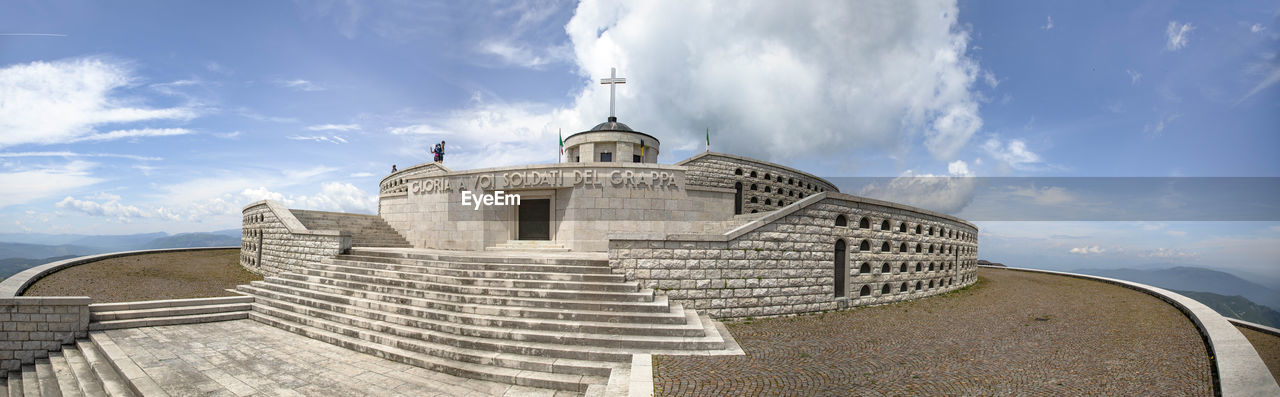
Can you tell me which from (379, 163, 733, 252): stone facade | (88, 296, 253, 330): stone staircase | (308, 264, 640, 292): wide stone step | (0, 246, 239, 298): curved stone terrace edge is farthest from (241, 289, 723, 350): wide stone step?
(0, 246, 239, 298): curved stone terrace edge

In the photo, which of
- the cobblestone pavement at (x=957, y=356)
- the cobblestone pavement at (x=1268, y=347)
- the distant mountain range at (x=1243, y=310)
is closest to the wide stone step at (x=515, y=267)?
the cobblestone pavement at (x=957, y=356)

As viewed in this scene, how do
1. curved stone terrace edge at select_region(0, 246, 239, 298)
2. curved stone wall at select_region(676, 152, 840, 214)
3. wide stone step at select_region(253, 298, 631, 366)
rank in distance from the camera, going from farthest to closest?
1. curved stone wall at select_region(676, 152, 840, 214)
2. curved stone terrace edge at select_region(0, 246, 239, 298)
3. wide stone step at select_region(253, 298, 631, 366)

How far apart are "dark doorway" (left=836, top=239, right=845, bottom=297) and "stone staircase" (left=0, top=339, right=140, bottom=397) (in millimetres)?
14447

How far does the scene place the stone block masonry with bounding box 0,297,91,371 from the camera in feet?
31.6

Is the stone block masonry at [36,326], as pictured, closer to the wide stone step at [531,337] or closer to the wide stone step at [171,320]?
the wide stone step at [171,320]

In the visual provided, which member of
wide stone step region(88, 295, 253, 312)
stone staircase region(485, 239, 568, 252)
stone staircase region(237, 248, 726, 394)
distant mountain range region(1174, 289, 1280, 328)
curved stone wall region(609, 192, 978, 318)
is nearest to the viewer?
distant mountain range region(1174, 289, 1280, 328)

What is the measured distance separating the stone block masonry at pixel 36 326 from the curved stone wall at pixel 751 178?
62.6 ft

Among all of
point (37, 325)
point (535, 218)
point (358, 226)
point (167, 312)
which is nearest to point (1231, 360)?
point (535, 218)

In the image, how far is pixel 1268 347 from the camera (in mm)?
9578

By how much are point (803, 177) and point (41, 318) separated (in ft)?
86.5

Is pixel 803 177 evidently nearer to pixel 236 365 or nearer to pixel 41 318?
pixel 236 365

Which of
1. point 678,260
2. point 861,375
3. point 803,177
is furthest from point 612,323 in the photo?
point 803,177

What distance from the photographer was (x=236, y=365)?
8000 mm

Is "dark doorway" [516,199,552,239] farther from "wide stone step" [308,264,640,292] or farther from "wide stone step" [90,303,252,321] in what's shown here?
"wide stone step" [90,303,252,321]
